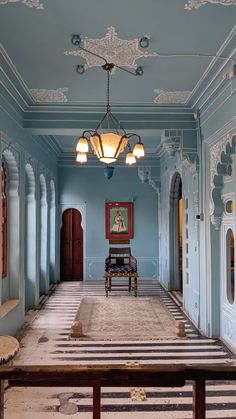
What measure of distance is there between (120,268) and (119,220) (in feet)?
7.93

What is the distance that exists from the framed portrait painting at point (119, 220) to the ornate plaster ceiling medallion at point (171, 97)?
5947 mm

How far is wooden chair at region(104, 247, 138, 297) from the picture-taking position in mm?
9023

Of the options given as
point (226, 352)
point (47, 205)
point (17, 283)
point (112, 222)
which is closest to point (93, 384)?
point (226, 352)

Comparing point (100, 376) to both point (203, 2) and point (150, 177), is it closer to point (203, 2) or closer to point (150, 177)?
point (203, 2)

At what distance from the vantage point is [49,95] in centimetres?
552

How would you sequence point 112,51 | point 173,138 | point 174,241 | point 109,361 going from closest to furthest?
point 112,51 < point 109,361 < point 173,138 < point 174,241

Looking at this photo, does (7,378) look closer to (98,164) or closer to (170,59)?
(170,59)

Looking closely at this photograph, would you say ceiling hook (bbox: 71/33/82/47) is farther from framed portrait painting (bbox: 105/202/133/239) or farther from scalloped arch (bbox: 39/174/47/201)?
framed portrait painting (bbox: 105/202/133/239)

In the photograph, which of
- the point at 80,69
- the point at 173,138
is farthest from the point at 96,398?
the point at 173,138

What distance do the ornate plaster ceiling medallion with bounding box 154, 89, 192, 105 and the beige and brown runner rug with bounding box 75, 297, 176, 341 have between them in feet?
12.6

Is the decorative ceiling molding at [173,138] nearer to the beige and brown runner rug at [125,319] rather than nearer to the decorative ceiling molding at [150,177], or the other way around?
the beige and brown runner rug at [125,319]

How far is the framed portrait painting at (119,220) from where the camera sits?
11422mm

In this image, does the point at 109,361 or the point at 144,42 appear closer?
the point at 144,42

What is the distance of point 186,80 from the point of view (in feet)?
16.1
